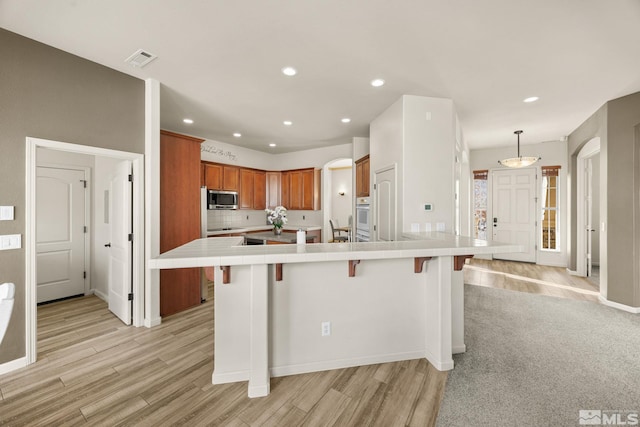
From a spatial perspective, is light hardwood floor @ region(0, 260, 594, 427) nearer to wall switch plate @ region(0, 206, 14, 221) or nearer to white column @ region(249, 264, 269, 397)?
white column @ region(249, 264, 269, 397)

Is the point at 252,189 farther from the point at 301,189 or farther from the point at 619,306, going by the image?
the point at 619,306

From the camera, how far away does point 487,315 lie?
3.41 m

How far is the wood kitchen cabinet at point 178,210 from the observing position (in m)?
3.43

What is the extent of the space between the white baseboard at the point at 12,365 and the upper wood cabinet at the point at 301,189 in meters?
4.98

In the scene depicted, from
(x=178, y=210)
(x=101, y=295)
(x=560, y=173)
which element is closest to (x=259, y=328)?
(x=178, y=210)

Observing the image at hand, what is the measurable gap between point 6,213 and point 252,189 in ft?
14.3

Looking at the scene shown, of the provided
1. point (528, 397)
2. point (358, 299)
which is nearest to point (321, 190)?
point (358, 299)

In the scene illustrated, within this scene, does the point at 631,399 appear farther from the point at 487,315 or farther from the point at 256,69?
the point at 256,69

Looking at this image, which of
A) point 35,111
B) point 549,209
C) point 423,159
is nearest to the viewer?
point 35,111

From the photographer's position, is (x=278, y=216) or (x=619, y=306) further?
(x=278, y=216)

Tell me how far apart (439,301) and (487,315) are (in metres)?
1.71

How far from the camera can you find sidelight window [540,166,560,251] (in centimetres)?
610

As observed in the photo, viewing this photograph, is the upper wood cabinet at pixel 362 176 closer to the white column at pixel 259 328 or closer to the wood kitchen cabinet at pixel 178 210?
the wood kitchen cabinet at pixel 178 210

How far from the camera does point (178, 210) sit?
141 inches
